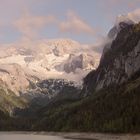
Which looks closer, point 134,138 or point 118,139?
point 134,138

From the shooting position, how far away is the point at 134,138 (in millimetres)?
184625

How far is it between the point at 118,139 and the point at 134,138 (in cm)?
1415

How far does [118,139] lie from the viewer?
197375mm
